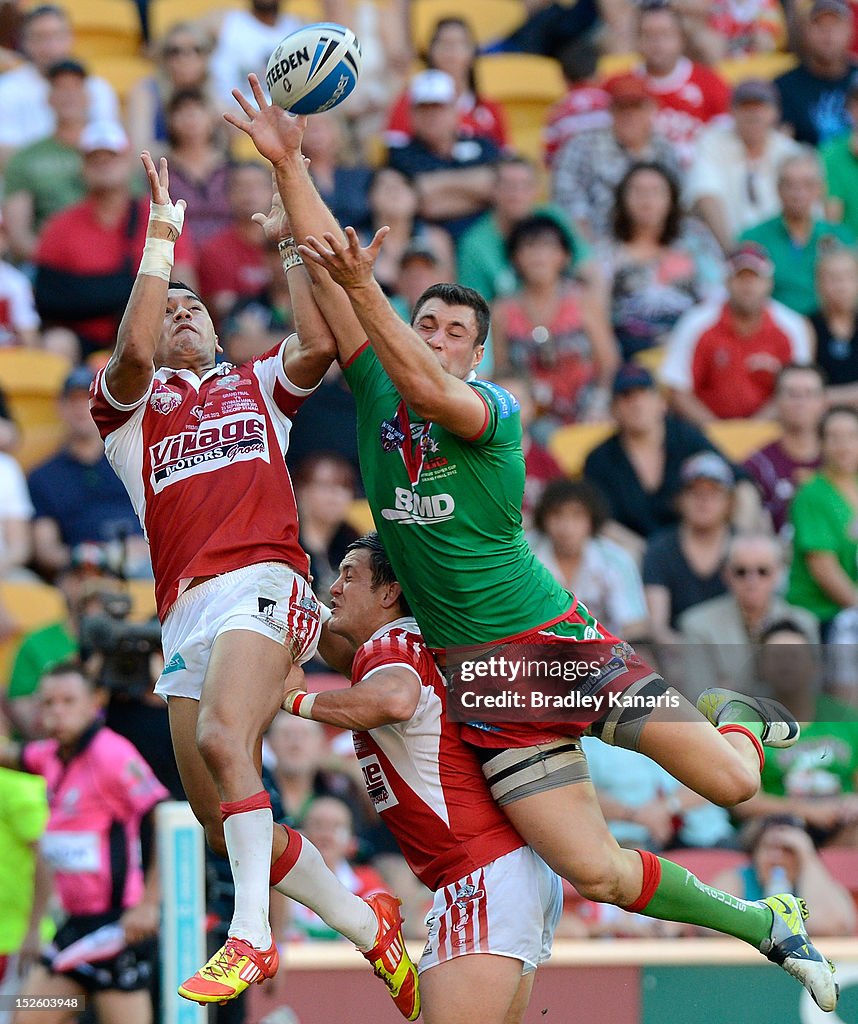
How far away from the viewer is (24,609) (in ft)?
32.8

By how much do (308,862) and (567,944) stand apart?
245 cm

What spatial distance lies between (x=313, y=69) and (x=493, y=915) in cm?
292

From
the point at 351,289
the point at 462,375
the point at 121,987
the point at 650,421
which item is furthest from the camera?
the point at 650,421

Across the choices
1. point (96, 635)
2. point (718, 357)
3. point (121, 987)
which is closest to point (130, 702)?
point (96, 635)

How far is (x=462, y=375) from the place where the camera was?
6172mm

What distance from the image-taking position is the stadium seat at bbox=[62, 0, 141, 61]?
14055mm

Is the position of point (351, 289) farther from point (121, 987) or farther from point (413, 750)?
point (121, 987)

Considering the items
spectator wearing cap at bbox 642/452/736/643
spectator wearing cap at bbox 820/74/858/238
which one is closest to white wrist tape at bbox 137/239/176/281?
spectator wearing cap at bbox 642/452/736/643

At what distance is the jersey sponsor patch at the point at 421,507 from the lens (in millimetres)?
6039

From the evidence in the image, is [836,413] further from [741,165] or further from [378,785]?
[378,785]

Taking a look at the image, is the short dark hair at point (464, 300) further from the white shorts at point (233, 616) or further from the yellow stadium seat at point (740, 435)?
the yellow stadium seat at point (740, 435)

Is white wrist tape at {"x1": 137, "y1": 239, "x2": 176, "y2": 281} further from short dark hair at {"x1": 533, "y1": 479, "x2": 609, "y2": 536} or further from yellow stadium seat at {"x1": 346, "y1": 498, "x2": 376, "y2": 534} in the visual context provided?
yellow stadium seat at {"x1": 346, "y1": 498, "x2": 376, "y2": 534}

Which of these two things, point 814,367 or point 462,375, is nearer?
point 462,375

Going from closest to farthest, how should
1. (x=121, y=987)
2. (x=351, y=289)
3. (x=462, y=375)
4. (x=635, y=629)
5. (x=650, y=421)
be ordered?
(x=351, y=289), (x=462, y=375), (x=121, y=987), (x=635, y=629), (x=650, y=421)
